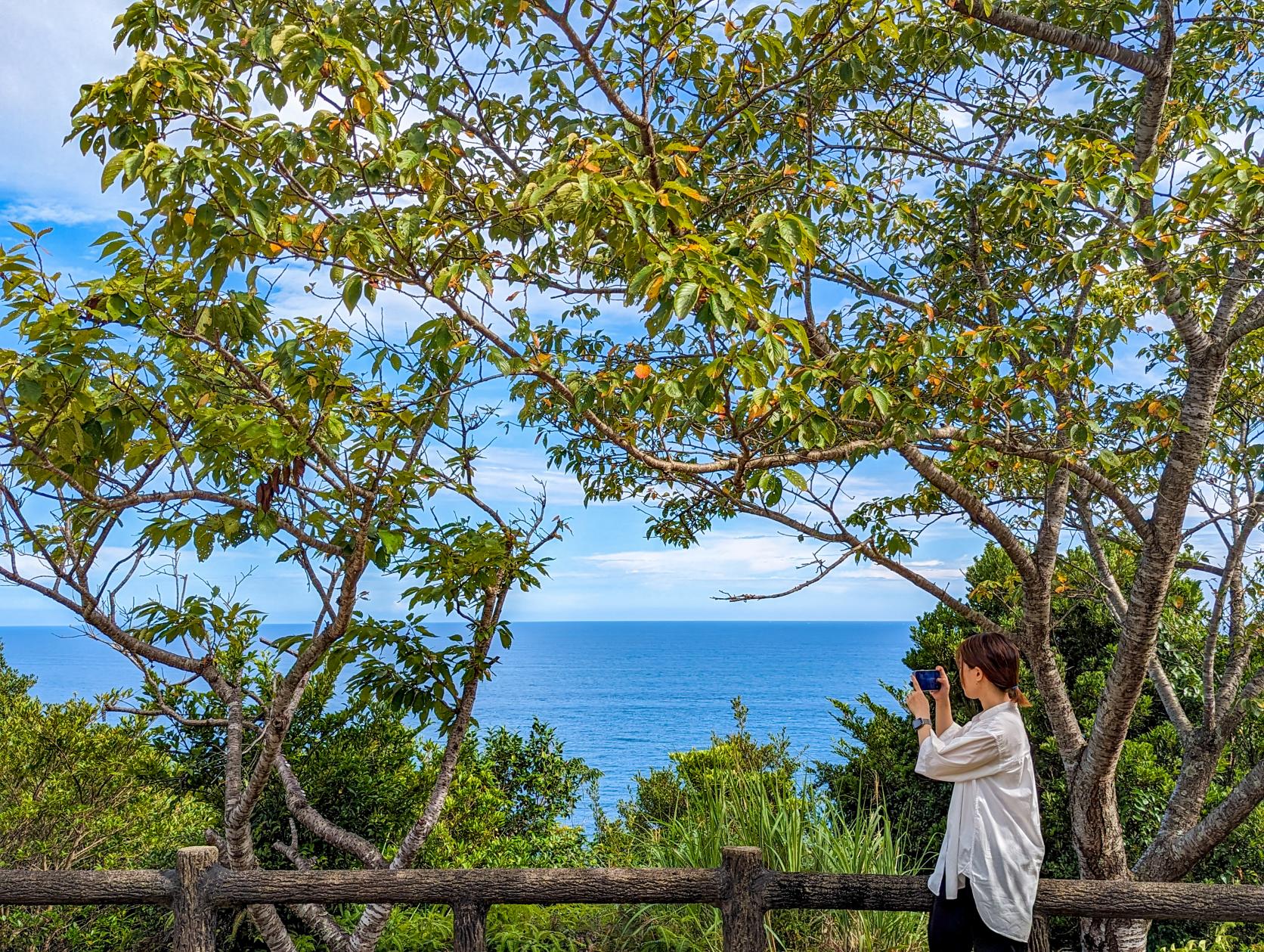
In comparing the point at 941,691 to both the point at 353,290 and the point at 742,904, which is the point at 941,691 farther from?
the point at 353,290

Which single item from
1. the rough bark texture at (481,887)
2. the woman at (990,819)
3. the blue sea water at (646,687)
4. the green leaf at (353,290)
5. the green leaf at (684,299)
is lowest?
the blue sea water at (646,687)

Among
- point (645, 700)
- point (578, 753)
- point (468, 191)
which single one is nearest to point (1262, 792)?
point (468, 191)

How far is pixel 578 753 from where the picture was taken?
38.3m

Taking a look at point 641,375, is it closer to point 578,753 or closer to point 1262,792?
point 1262,792

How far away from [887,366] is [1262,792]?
3.16 meters

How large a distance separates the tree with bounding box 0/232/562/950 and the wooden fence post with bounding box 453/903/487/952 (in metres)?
1.02

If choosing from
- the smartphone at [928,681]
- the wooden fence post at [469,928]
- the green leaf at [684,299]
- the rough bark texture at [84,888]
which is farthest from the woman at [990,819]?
the rough bark texture at [84,888]

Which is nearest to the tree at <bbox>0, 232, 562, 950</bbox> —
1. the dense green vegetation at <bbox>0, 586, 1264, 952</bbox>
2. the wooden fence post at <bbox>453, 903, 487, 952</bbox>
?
the wooden fence post at <bbox>453, 903, 487, 952</bbox>

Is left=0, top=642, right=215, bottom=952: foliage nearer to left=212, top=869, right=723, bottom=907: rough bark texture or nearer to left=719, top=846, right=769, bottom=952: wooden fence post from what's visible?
left=212, top=869, right=723, bottom=907: rough bark texture

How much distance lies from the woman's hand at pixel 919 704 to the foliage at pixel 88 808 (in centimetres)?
470

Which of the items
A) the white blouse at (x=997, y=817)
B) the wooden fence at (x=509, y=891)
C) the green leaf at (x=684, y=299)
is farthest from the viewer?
the wooden fence at (x=509, y=891)

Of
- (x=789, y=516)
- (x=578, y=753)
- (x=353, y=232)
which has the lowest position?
(x=578, y=753)

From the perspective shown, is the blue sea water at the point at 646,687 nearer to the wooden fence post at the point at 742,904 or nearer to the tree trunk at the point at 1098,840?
the tree trunk at the point at 1098,840

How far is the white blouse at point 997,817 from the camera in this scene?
2533 mm
